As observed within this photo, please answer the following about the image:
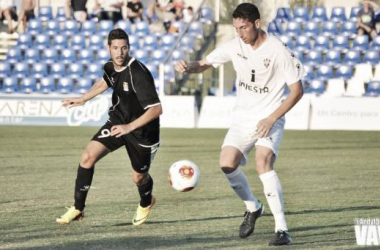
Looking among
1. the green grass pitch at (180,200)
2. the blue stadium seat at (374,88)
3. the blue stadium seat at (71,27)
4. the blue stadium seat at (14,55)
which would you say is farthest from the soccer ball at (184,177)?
the blue stadium seat at (71,27)

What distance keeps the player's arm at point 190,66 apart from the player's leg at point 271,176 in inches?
37.1

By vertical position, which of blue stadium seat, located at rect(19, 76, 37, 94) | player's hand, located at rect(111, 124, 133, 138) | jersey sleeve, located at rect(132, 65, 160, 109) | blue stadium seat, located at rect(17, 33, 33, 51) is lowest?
blue stadium seat, located at rect(19, 76, 37, 94)

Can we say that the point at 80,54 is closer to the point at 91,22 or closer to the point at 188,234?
the point at 91,22

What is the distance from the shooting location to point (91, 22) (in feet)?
97.9

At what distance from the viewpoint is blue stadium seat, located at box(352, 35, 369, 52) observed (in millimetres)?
27953

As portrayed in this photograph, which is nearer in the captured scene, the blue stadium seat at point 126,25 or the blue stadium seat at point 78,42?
the blue stadium seat at point 126,25

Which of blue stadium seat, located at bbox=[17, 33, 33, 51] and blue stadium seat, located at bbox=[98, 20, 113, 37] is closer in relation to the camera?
blue stadium seat, located at bbox=[98, 20, 113, 37]

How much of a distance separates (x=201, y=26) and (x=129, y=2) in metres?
2.66

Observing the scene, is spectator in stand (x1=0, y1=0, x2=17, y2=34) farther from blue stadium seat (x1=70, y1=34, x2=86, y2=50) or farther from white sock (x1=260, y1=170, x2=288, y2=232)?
white sock (x1=260, y1=170, x2=288, y2=232)

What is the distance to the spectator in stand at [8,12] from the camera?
99.4 feet

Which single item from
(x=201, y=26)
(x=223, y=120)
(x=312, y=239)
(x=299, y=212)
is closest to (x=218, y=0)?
(x=201, y=26)

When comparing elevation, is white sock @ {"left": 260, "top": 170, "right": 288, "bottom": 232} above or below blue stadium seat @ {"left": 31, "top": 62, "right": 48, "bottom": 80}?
above

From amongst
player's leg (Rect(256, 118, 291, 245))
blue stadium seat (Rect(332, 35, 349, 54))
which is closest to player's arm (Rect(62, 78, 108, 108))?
player's leg (Rect(256, 118, 291, 245))

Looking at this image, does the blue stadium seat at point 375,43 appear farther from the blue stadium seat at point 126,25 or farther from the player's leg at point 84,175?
the player's leg at point 84,175
